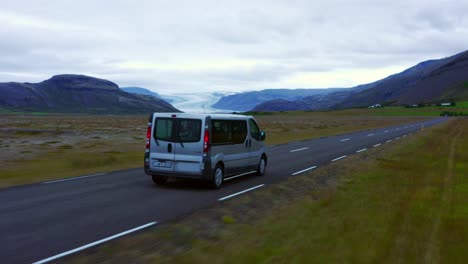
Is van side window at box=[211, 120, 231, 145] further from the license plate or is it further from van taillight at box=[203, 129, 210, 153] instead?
the license plate

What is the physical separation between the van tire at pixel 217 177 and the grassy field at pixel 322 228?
1179 mm

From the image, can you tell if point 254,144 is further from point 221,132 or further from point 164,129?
point 164,129

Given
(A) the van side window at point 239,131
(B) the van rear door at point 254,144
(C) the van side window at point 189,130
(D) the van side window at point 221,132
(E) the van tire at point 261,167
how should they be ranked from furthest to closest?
(E) the van tire at point 261,167 < (B) the van rear door at point 254,144 < (A) the van side window at point 239,131 < (D) the van side window at point 221,132 < (C) the van side window at point 189,130

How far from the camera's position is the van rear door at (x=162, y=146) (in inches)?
526

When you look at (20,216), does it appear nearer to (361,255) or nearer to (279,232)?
(279,232)

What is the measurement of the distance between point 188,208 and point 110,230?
2.53 m

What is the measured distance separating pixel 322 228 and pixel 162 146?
19.6ft

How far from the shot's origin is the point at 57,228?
860 cm

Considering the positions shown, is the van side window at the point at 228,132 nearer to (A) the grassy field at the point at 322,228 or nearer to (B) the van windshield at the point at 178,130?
(B) the van windshield at the point at 178,130

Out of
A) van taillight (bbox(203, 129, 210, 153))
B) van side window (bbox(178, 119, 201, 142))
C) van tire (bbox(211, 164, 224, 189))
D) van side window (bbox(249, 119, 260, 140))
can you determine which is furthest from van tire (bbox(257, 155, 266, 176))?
van side window (bbox(178, 119, 201, 142))

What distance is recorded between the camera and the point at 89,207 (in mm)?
10570

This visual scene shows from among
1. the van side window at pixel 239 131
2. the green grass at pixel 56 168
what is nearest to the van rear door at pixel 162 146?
the van side window at pixel 239 131

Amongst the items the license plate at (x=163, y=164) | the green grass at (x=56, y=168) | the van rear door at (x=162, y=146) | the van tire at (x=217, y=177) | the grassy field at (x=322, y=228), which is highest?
the van rear door at (x=162, y=146)

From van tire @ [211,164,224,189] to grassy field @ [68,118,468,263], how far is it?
3.87ft
